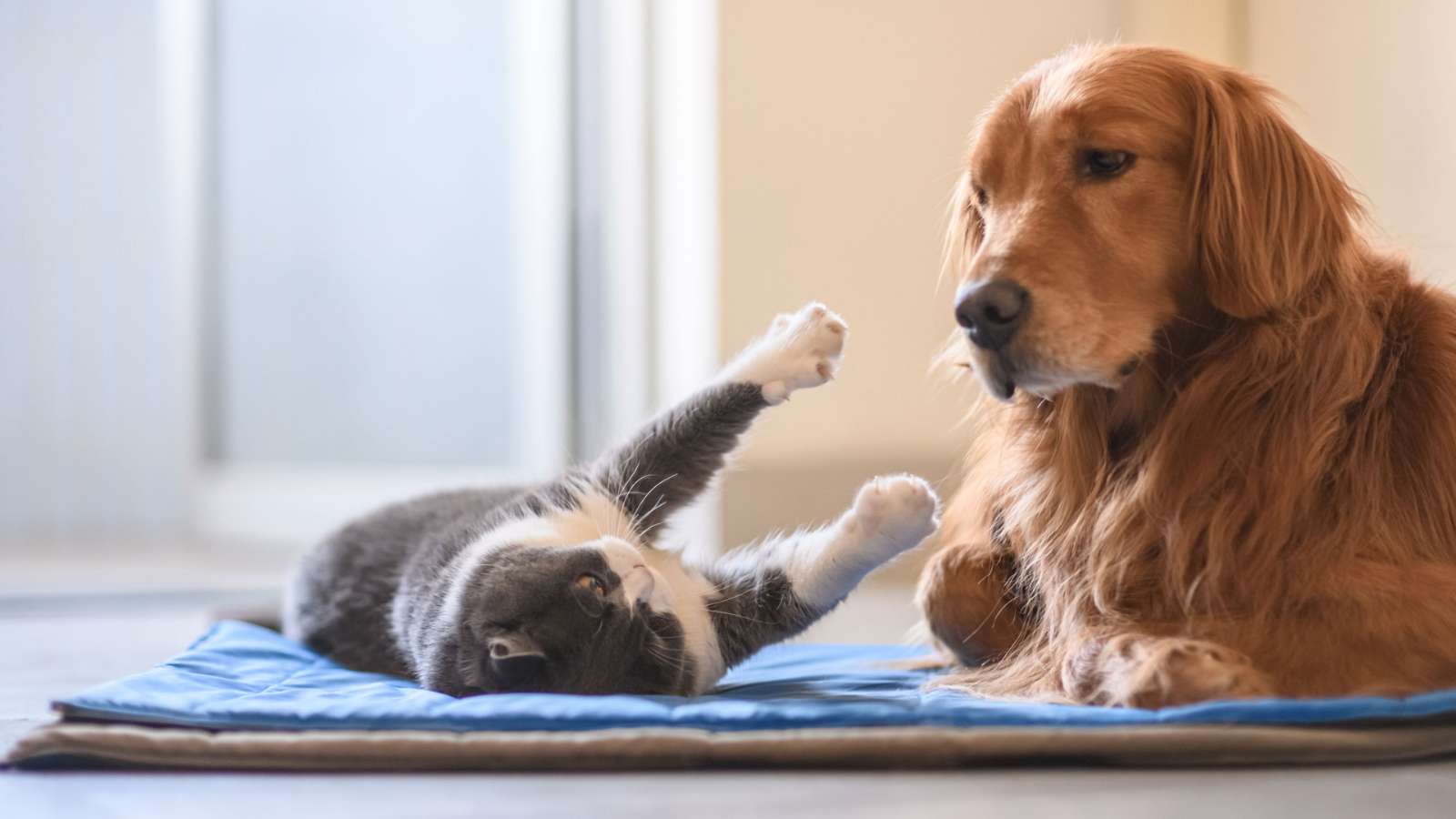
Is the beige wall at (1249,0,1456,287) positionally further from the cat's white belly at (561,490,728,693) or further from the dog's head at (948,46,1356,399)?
the cat's white belly at (561,490,728,693)

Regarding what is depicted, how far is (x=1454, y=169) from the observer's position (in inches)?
86.5

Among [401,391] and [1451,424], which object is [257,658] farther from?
[401,391]

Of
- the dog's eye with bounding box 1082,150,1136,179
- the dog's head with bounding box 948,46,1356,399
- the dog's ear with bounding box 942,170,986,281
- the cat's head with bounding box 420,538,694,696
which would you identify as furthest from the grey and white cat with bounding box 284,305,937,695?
the dog's eye with bounding box 1082,150,1136,179

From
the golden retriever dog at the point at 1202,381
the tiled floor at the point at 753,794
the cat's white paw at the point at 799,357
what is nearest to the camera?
the tiled floor at the point at 753,794

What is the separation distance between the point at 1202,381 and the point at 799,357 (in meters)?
0.48

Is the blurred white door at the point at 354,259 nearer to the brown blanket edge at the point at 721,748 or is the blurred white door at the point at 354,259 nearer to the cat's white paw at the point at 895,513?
the cat's white paw at the point at 895,513

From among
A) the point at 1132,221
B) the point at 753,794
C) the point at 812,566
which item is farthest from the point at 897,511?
the point at 753,794

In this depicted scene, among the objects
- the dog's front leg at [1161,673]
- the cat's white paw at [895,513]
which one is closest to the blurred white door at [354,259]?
the cat's white paw at [895,513]

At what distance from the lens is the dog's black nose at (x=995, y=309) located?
1.27 metres

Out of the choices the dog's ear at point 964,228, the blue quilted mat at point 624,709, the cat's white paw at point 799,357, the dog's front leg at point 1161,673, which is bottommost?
the blue quilted mat at point 624,709

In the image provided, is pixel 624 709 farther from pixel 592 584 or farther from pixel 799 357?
pixel 799 357

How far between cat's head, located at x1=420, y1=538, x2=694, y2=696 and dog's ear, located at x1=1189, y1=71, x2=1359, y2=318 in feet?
2.21

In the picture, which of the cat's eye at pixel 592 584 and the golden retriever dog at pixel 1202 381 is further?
the cat's eye at pixel 592 584

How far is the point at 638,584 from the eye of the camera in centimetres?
148
